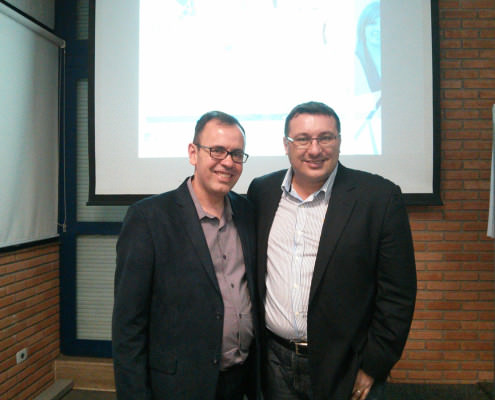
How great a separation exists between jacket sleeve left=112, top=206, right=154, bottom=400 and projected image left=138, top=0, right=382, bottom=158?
4.65 ft

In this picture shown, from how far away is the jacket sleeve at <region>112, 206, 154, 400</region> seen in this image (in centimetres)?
121

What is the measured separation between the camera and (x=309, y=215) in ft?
4.65

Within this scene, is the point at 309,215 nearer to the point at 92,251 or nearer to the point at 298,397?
the point at 298,397

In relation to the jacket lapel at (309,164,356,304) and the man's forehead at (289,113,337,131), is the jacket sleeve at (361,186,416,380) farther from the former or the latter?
the man's forehead at (289,113,337,131)

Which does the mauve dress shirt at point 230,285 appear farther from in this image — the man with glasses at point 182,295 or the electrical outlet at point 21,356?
the electrical outlet at point 21,356

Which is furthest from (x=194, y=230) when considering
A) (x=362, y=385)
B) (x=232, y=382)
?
(x=362, y=385)

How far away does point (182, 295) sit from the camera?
124 centimetres

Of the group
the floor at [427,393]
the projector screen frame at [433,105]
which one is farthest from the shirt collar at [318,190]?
the floor at [427,393]

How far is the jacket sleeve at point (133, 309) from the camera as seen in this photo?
1214 mm

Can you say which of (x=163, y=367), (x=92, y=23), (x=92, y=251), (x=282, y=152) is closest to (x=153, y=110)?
(x=92, y=23)

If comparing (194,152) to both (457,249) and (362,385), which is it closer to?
(362,385)

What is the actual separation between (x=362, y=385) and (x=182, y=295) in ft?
2.68

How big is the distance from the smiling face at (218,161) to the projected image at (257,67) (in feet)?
3.95

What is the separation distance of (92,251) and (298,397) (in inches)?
87.1
